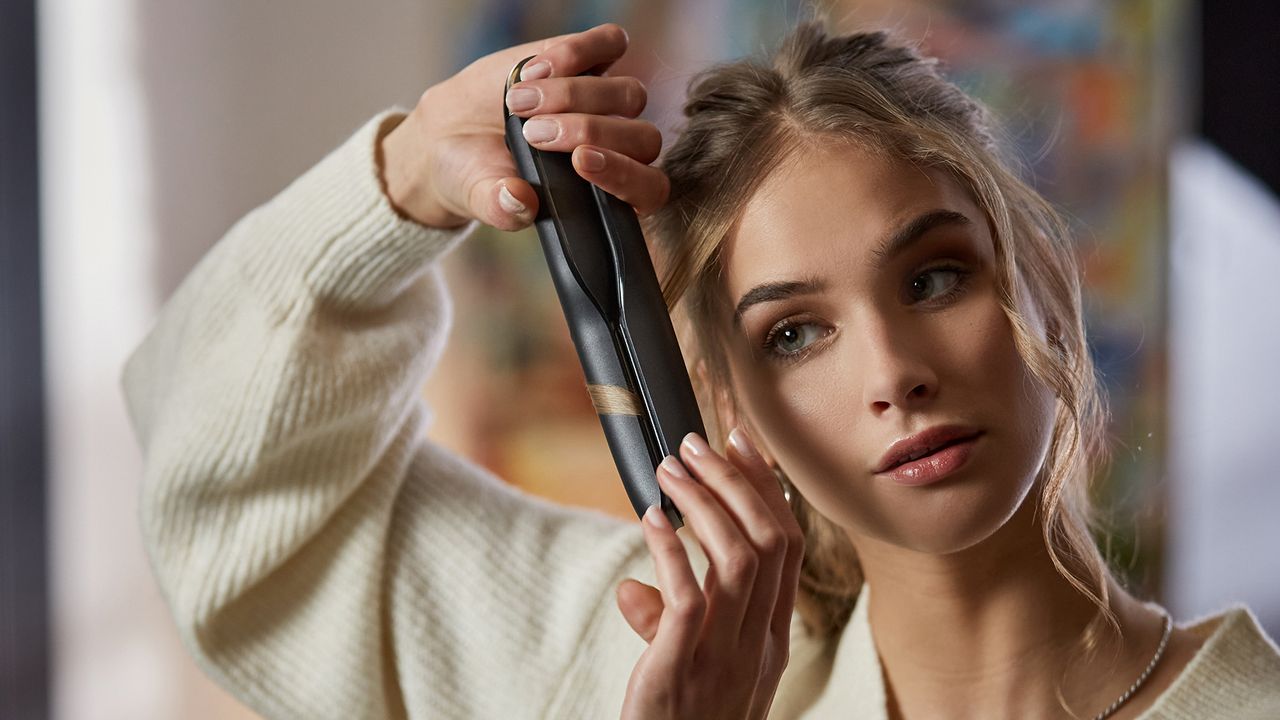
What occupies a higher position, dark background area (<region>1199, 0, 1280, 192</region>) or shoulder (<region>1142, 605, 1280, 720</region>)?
shoulder (<region>1142, 605, 1280, 720</region>)

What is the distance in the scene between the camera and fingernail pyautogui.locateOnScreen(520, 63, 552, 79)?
2.46 ft

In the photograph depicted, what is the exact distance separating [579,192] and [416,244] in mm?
216

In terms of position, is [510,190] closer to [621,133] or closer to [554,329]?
[621,133]

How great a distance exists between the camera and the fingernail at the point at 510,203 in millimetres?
734

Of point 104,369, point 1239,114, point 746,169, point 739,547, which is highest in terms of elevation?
point 746,169

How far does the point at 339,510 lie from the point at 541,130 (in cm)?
41

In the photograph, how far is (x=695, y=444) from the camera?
69cm

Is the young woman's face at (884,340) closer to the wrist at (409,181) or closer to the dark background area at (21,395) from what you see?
the wrist at (409,181)

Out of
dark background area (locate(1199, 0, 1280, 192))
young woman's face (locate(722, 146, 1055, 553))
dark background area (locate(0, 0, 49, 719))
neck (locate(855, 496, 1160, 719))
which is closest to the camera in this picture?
young woman's face (locate(722, 146, 1055, 553))

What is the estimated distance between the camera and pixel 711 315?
88 cm

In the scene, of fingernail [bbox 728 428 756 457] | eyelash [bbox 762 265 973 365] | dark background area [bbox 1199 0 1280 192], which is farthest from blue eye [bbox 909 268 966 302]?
dark background area [bbox 1199 0 1280 192]

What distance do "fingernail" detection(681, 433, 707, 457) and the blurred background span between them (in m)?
1.39

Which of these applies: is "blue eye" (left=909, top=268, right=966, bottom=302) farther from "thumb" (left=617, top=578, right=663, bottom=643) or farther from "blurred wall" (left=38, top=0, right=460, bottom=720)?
"blurred wall" (left=38, top=0, right=460, bottom=720)

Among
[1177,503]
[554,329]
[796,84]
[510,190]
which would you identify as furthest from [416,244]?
[1177,503]
